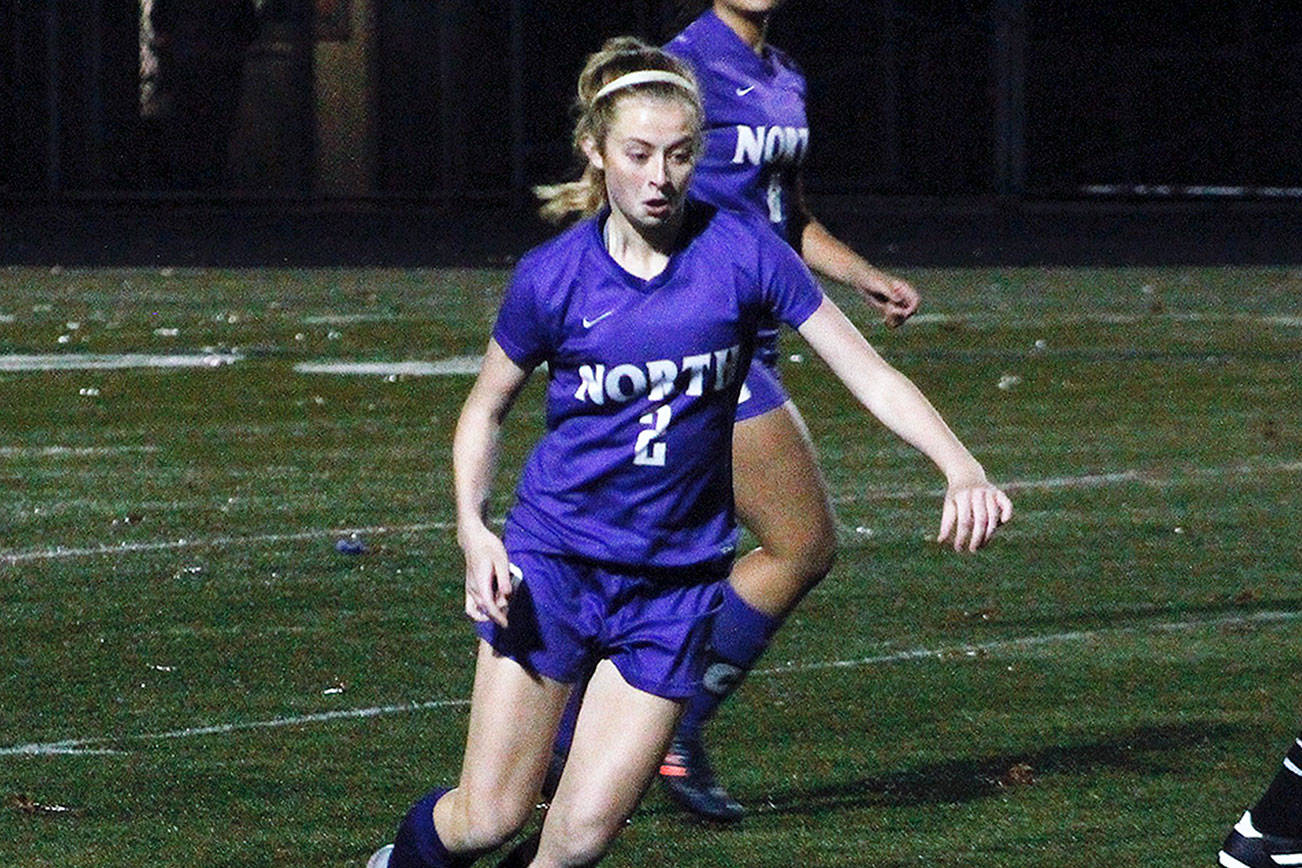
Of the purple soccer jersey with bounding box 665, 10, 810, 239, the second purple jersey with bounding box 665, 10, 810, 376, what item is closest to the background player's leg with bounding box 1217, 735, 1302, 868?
the second purple jersey with bounding box 665, 10, 810, 376

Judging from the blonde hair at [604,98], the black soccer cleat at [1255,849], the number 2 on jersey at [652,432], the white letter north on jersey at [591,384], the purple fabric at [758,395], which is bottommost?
the black soccer cleat at [1255,849]

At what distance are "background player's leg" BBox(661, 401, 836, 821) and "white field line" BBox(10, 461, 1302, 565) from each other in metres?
4.28

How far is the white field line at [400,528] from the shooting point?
1066 cm

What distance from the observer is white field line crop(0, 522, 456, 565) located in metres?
10.6

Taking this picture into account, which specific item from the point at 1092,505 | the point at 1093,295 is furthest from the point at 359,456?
the point at 1093,295

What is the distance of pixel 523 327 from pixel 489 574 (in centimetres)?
50

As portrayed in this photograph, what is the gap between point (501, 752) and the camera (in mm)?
5320

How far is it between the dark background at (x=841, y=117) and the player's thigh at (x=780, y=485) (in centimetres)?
2522

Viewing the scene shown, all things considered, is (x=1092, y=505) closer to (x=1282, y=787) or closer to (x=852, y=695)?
(x=852, y=695)

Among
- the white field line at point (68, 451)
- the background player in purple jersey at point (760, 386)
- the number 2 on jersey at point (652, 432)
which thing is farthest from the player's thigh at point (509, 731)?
the white field line at point (68, 451)

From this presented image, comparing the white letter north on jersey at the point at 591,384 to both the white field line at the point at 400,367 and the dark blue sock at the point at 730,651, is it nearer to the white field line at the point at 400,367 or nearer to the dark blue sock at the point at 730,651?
the dark blue sock at the point at 730,651

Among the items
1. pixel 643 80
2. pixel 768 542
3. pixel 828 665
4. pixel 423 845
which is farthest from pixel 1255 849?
pixel 828 665

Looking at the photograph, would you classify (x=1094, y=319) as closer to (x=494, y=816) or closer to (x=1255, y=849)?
(x=1255, y=849)

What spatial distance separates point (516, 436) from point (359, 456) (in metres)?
0.97
